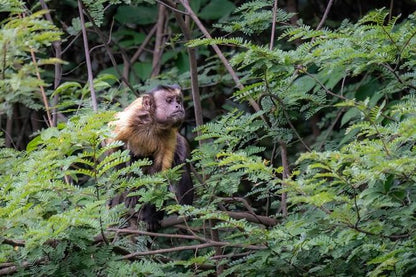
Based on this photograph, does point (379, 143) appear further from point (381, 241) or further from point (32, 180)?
point (32, 180)

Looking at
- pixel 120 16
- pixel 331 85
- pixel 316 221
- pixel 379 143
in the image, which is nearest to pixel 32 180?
pixel 316 221

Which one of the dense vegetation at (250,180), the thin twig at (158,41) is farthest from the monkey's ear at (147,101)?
the thin twig at (158,41)

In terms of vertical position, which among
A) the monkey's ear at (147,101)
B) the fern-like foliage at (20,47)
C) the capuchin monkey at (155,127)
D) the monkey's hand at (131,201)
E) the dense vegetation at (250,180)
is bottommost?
the monkey's hand at (131,201)

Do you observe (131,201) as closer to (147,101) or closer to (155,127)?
(155,127)

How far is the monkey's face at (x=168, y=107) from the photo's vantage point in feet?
29.9

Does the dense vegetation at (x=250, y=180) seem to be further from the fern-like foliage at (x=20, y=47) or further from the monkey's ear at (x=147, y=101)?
the monkey's ear at (x=147, y=101)

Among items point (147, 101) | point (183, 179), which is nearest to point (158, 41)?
point (147, 101)

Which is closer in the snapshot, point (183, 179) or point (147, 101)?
point (183, 179)

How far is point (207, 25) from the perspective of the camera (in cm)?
1249

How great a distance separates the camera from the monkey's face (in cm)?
911

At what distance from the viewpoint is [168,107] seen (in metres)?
9.12

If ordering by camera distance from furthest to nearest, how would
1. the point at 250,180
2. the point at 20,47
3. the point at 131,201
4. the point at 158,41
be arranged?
the point at 158,41
the point at 131,201
the point at 250,180
the point at 20,47

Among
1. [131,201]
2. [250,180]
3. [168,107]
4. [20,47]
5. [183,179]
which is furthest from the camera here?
[168,107]

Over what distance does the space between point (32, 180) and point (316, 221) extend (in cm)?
205
